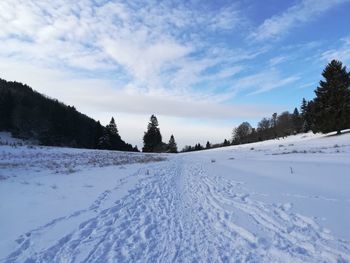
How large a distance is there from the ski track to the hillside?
77.0m

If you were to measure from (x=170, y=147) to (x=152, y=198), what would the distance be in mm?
105792

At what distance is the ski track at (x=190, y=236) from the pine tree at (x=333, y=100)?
3887cm

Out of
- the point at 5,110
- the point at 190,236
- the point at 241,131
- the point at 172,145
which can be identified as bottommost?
the point at 190,236

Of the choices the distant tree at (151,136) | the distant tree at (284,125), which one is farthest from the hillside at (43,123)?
the distant tree at (284,125)

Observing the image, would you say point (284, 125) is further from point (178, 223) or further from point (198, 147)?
point (178, 223)

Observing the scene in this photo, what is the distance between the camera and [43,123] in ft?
283

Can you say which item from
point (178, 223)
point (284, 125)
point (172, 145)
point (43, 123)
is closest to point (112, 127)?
point (43, 123)

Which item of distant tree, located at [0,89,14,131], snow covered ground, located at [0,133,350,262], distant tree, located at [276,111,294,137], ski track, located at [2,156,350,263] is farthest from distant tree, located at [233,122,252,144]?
ski track, located at [2,156,350,263]

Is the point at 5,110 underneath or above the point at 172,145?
above

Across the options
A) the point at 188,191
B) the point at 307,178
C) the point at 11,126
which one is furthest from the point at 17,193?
the point at 11,126

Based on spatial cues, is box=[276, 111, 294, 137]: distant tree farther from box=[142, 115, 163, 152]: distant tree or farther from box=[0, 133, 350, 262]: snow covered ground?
box=[0, 133, 350, 262]: snow covered ground

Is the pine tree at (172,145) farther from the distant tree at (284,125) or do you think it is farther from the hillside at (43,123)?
the distant tree at (284,125)

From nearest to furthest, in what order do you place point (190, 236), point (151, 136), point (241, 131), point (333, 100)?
point (190, 236)
point (333, 100)
point (151, 136)
point (241, 131)

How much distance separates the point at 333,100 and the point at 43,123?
71.9m
